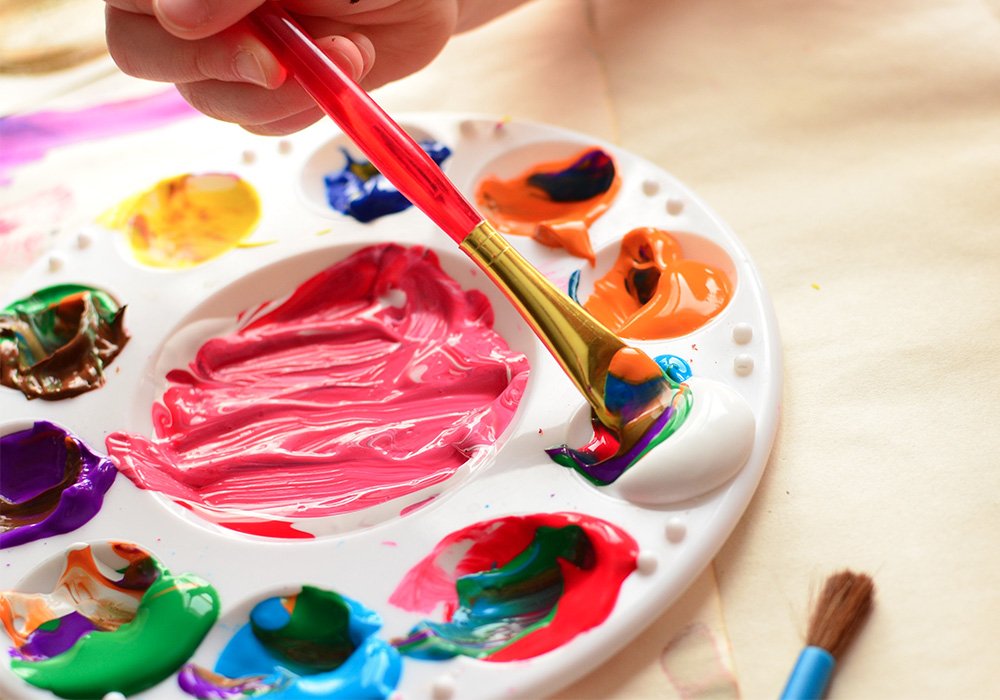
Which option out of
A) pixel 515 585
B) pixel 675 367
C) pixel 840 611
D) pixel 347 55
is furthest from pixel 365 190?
pixel 840 611

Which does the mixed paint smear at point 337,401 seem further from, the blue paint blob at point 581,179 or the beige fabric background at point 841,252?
the beige fabric background at point 841,252

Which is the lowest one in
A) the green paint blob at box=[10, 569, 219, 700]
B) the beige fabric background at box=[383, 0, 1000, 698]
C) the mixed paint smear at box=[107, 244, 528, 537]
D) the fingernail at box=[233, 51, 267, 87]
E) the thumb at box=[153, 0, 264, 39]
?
the beige fabric background at box=[383, 0, 1000, 698]

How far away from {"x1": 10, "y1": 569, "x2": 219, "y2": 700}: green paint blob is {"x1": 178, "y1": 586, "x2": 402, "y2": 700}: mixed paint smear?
24 mm

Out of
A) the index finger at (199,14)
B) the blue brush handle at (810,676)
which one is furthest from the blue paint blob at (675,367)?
the index finger at (199,14)

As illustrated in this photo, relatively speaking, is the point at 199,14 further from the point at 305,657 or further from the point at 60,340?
the point at 305,657

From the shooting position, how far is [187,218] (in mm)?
1314

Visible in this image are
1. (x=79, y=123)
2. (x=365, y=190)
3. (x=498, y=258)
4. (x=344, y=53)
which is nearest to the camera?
(x=498, y=258)

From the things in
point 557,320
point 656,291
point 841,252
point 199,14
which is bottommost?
point 841,252

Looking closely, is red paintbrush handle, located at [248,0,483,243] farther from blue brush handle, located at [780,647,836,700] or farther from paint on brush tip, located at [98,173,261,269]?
blue brush handle, located at [780,647,836,700]

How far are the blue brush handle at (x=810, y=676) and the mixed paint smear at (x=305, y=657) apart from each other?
1.00ft

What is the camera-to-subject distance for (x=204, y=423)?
3.56ft

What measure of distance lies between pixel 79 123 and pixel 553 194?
2.78 feet

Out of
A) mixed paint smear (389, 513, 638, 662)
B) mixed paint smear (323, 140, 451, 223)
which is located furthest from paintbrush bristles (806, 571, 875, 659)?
mixed paint smear (323, 140, 451, 223)

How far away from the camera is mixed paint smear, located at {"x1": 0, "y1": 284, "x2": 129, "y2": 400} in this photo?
110 centimetres
